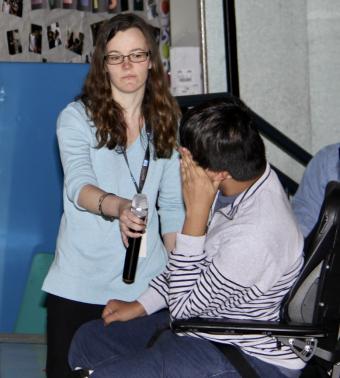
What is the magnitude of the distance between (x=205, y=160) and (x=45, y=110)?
2.40 metres

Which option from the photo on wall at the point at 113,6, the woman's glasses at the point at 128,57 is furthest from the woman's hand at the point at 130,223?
the photo on wall at the point at 113,6

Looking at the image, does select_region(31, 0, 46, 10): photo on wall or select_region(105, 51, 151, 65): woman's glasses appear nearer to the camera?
select_region(105, 51, 151, 65): woman's glasses

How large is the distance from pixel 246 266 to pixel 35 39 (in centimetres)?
310

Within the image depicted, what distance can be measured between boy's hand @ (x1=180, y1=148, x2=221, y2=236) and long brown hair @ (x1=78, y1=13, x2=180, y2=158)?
1.66ft

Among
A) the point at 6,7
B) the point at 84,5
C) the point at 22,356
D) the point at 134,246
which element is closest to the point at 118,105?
the point at 134,246

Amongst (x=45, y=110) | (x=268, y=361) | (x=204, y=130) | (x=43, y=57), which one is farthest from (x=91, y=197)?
(x=43, y=57)

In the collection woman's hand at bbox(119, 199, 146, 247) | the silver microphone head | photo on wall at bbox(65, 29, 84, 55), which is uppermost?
photo on wall at bbox(65, 29, 84, 55)

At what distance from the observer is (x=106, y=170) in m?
3.25

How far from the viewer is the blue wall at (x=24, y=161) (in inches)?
198

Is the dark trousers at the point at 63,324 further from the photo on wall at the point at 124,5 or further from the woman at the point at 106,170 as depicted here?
the photo on wall at the point at 124,5

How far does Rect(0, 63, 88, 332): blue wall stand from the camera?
5.02m

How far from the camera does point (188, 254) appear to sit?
2.76 m

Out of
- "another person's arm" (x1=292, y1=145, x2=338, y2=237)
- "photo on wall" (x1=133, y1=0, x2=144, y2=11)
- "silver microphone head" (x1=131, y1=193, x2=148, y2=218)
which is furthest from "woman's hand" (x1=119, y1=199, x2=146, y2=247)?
"photo on wall" (x1=133, y1=0, x2=144, y2=11)

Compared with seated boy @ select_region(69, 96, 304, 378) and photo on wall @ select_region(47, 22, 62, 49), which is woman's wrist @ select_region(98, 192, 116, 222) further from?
photo on wall @ select_region(47, 22, 62, 49)
